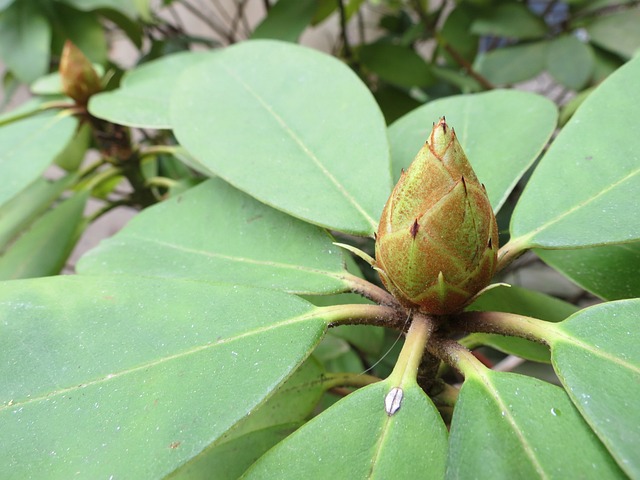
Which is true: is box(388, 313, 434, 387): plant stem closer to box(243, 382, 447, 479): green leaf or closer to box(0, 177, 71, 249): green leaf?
box(243, 382, 447, 479): green leaf

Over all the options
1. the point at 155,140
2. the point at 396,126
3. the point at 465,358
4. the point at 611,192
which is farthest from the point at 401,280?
the point at 155,140

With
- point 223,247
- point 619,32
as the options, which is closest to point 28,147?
point 223,247

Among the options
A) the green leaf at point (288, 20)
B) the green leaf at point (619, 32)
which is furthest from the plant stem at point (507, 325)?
the green leaf at point (619, 32)

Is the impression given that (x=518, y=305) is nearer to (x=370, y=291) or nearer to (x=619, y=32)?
(x=370, y=291)

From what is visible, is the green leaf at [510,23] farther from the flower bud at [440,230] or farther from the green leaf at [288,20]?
the flower bud at [440,230]

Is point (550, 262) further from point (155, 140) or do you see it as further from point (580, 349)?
point (155, 140)

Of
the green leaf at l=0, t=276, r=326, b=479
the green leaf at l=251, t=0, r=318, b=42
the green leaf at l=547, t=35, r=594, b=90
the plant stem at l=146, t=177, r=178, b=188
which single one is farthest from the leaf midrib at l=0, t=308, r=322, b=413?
the green leaf at l=547, t=35, r=594, b=90
